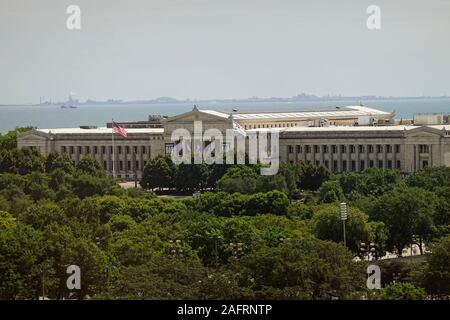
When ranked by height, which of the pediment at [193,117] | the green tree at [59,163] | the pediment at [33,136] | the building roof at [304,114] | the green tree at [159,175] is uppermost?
the pediment at [193,117]

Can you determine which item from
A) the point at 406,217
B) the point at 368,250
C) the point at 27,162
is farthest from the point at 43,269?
the point at 27,162

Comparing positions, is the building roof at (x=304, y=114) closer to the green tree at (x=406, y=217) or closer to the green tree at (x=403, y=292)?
the green tree at (x=406, y=217)

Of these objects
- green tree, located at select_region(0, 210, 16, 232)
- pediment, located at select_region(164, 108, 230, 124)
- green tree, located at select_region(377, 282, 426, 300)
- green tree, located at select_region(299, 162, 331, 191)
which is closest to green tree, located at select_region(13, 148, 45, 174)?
pediment, located at select_region(164, 108, 230, 124)

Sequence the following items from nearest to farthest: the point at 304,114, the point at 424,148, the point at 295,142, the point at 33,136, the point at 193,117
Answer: the point at 424,148, the point at 295,142, the point at 193,117, the point at 33,136, the point at 304,114

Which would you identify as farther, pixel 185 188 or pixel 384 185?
pixel 185 188

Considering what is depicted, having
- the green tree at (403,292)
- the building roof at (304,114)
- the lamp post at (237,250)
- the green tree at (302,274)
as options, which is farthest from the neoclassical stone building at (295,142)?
the green tree at (403,292)

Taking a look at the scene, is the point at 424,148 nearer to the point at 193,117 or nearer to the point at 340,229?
the point at 193,117
